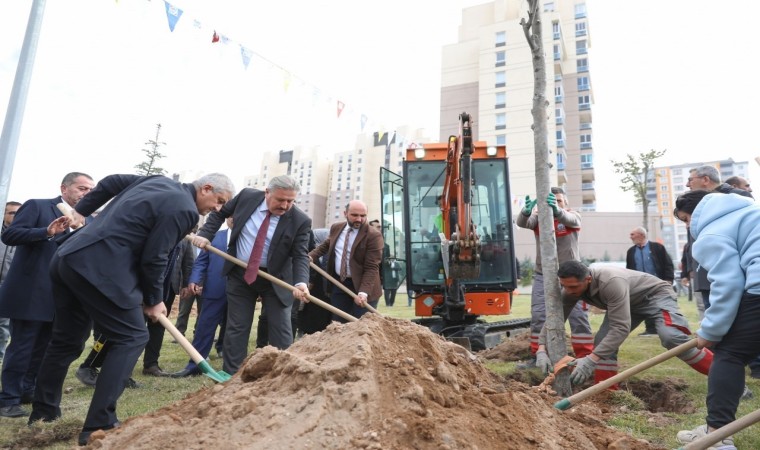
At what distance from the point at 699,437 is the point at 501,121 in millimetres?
36606

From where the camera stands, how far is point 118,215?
9.47ft

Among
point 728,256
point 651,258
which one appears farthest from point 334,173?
point 728,256

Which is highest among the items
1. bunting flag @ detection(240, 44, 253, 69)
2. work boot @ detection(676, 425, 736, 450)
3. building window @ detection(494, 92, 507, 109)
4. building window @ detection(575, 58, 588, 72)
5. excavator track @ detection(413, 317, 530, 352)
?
building window @ detection(575, 58, 588, 72)

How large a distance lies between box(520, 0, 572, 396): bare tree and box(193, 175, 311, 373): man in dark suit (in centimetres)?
218

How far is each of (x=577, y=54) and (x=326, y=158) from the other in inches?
1813

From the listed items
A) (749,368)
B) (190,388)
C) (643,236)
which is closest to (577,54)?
(643,236)

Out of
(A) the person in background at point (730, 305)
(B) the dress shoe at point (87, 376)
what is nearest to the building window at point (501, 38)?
(A) the person in background at point (730, 305)

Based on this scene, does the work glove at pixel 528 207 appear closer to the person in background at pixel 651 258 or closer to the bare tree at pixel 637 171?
the person in background at pixel 651 258

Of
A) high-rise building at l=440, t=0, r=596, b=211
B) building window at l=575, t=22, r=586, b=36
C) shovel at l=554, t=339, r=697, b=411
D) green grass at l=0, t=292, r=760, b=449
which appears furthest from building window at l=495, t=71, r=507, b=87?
shovel at l=554, t=339, r=697, b=411

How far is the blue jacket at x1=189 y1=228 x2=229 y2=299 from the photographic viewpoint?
529cm

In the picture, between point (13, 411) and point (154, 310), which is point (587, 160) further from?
point (13, 411)

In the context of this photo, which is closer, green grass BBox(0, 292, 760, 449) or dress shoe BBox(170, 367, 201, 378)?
green grass BBox(0, 292, 760, 449)

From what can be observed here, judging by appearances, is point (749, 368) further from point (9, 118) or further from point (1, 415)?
point (9, 118)

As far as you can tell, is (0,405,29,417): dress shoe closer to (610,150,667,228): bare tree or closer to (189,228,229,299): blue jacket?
(189,228,229,299): blue jacket
